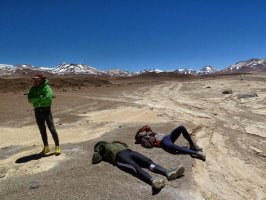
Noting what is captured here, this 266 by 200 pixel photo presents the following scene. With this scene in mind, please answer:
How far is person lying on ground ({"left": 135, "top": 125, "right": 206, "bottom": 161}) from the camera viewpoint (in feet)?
29.6

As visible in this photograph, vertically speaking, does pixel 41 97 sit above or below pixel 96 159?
above

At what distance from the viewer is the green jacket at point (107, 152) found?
26.2ft

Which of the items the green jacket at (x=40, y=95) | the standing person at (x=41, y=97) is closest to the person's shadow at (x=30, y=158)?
the standing person at (x=41, y=97)

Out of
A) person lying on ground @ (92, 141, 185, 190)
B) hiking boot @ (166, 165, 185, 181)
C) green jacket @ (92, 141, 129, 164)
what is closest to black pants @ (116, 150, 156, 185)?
person lying on ground @ (92, 141, 185, 190)

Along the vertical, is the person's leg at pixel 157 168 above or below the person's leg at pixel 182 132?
below

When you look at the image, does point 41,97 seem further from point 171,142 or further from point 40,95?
point 171,142

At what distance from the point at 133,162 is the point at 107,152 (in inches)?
36.4

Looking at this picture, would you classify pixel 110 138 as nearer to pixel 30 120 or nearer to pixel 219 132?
pixel 219 132

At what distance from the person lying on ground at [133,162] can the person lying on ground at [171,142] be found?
153 cm

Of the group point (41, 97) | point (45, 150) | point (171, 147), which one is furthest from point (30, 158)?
point (171, 147)

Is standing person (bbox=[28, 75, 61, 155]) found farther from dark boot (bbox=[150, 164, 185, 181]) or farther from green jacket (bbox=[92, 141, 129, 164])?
dark boot (bbox=[150, 164, 185, 181])

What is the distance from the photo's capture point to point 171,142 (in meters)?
9.36

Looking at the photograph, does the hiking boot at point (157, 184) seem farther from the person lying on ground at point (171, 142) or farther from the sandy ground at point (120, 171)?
the person lying on ground at point (171, 142)

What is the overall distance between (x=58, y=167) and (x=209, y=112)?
12.2 meters
